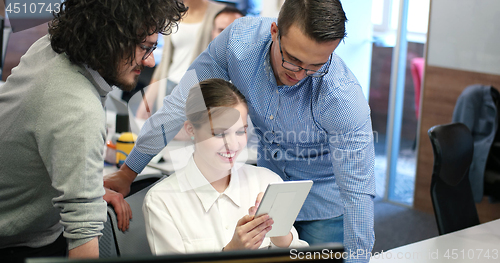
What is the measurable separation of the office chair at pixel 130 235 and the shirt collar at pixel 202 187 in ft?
0.37

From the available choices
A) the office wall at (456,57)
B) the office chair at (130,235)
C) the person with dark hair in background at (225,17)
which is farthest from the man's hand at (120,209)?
the office wall at (456,57)

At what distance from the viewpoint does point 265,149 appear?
57.6 inches

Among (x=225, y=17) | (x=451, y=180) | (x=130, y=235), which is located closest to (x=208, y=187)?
(x=130, y=235)

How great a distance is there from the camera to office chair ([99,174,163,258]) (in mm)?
1090

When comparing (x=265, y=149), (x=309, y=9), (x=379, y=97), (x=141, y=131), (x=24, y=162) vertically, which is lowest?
(x=379, y=97)

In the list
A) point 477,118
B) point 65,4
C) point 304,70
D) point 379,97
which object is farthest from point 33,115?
point 379,97

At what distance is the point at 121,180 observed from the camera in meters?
1.28

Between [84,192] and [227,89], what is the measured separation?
561 mm

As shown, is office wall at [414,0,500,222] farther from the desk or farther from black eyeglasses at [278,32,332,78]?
black eyeglasses at [278,32,332,78]

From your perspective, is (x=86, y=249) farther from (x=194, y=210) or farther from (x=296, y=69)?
(x=296, y=69)

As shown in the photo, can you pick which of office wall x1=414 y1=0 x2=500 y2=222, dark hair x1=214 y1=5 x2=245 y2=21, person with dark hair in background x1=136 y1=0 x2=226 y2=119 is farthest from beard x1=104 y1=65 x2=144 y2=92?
office wall x1=414 y1=0 x2=500 y2=222

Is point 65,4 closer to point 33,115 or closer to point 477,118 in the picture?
point 33,115

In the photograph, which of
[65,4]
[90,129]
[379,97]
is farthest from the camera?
[379,97]

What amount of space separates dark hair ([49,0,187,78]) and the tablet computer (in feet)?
1.30
